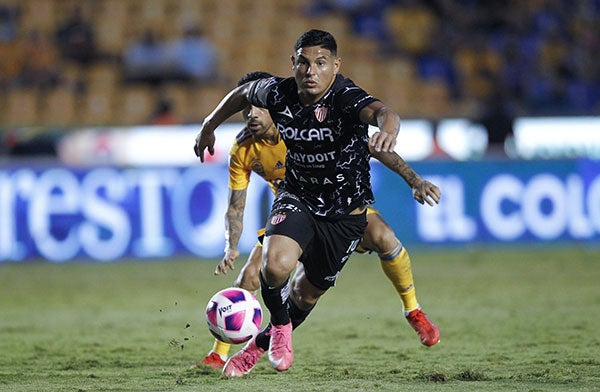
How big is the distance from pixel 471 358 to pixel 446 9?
13.0 m

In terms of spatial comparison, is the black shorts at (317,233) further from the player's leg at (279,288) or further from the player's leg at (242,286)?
the player's leg at (242,286)

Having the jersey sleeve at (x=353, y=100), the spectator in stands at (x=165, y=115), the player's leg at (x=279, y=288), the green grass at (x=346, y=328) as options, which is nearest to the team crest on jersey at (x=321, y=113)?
the jersey sleeve at (x=353, y=100)

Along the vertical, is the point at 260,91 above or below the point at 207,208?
above

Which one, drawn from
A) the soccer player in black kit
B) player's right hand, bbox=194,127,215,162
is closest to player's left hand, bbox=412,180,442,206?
the soccer player in black kit

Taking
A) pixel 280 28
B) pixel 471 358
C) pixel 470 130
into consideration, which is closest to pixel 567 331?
pixel 471 358

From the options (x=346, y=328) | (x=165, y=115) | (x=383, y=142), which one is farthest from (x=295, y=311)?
(x=165, y=115)

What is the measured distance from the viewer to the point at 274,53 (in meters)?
19.2

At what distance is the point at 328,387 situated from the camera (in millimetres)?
6203

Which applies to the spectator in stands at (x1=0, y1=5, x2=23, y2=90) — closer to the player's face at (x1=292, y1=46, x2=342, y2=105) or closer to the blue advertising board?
the blue advertising board

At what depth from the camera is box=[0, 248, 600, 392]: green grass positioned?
655cm

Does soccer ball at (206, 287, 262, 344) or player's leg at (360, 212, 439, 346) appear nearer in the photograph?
soccer ball at (206, 287, 262, 344)

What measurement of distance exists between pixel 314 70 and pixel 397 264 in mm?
1796

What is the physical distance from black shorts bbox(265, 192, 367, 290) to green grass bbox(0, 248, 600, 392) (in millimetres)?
685

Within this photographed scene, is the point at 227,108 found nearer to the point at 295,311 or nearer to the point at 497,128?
the point at 295,311
